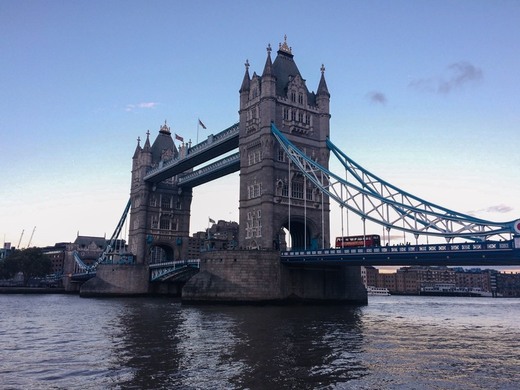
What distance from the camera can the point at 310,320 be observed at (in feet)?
126

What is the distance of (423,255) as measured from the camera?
148 feet

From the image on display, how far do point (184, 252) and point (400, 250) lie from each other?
61.6 metres

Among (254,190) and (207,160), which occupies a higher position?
(207,160)

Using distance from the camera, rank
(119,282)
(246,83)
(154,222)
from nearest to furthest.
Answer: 1. (246,83)
2. (119,282)
3. (154,222)

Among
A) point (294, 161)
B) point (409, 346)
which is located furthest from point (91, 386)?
point (294, 161)

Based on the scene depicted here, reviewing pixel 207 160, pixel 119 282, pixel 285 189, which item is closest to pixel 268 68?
pixel 285 189

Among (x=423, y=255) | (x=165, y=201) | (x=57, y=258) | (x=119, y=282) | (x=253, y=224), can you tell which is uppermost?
(x=165, y=201)

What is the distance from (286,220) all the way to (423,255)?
23039 millimetres

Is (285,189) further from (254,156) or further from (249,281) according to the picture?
(249,281)

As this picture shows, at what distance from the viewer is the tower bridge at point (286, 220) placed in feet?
156

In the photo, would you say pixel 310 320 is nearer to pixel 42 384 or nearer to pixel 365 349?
pixel 365 349

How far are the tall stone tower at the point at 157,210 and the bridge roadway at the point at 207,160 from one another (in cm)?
316

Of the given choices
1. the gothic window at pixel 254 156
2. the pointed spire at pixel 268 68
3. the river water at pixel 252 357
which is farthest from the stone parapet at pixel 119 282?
the river water at pixel 252 357

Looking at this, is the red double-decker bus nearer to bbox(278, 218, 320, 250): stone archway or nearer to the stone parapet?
bbox(278, 218, 320, 250): stone archway
